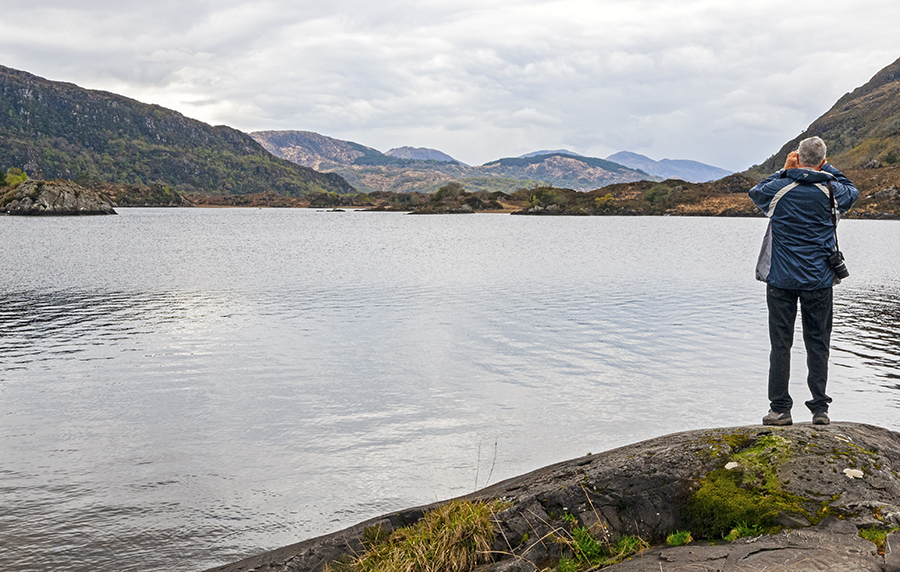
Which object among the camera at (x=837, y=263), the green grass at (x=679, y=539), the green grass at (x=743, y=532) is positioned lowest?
the green grass at (x=679, y=539)

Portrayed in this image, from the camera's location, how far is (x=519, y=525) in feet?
18.9

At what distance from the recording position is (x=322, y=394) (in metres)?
12.9

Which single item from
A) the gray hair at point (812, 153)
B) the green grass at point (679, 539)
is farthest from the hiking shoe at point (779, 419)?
the gray hair at point (812, 153)

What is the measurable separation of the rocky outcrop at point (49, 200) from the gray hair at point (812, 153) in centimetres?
15977

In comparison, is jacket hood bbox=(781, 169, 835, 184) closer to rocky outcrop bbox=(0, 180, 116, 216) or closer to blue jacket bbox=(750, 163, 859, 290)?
blue jacket bbox=(750, 163, 859, 290)

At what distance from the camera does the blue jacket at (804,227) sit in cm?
704

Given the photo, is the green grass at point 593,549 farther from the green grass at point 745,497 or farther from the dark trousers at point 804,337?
the dark trousers at point 804,337

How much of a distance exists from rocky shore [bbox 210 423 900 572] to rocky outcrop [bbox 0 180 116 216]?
15840 centimetres

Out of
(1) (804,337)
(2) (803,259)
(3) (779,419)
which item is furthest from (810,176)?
(3) (779,419)

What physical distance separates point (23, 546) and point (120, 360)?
917 centimetres

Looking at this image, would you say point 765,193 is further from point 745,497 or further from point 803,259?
point 745,497

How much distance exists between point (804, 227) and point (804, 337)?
1.29 meters

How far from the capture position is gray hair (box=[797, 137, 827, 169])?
7082 mm

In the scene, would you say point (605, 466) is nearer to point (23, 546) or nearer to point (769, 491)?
point (769, 491)
